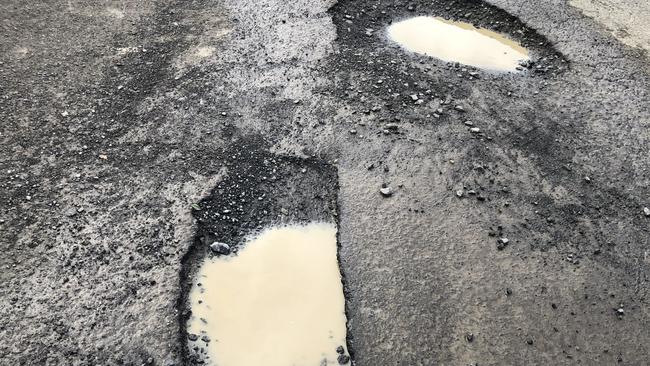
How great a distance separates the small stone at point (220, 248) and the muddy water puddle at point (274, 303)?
0.04 meters

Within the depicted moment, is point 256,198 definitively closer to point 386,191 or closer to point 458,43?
point 386,191

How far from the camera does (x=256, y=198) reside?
3.75 meters

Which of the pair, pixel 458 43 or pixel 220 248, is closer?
pixel 220 248

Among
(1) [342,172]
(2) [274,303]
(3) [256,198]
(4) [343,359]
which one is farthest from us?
(1) [342,172]

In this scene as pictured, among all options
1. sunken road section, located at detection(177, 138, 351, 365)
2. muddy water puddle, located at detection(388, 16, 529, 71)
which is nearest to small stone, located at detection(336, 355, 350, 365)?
sunken road section, located at detection(177, 138, 351, 365)

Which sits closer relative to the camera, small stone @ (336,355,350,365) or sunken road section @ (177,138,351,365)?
small stone @ (336,355,350,365)

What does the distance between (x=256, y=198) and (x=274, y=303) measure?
83 cm

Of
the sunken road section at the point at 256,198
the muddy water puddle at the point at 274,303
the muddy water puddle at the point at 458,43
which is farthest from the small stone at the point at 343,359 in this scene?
the muddy water puddle at the point at 458,43

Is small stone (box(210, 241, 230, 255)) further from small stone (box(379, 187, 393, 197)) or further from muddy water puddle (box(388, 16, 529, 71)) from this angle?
muddy water puddle (box(388, 16, 529, 71))

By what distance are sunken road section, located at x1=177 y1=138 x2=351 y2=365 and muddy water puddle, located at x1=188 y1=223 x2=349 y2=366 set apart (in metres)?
0.09

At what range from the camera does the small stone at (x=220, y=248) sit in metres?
3.41

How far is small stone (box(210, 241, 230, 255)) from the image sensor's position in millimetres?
3412

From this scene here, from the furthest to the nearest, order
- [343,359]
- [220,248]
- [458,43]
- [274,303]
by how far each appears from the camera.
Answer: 1. [458,43]
2. [220,248]
3. [274,303]
4. [343,359]

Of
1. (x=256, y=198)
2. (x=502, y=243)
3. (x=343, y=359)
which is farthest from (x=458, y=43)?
(x=343, y=359)
